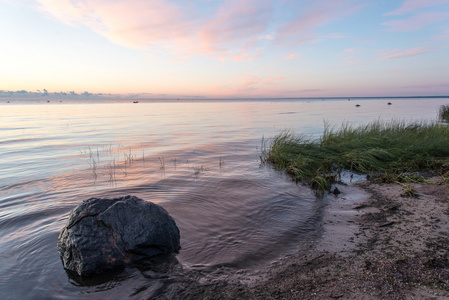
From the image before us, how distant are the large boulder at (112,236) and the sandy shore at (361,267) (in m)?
0.97

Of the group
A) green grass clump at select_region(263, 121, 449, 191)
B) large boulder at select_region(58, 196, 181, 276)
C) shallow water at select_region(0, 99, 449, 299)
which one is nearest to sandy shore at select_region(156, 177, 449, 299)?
shallow water at select_region(0, 99, 449, 299)

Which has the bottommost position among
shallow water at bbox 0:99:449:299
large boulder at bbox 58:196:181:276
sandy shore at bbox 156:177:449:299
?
shallow water at bbox 0:99:449:299

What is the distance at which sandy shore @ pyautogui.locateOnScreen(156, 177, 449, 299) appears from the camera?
369 cm

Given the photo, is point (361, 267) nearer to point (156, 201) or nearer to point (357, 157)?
point (156, 201)

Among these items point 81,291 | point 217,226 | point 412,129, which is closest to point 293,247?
point 217,226

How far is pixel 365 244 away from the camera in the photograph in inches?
200

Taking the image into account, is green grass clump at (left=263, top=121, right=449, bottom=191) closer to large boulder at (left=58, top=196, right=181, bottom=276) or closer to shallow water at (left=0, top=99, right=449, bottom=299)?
shallow water at (left=0, top=99, right=449, bottom=299)

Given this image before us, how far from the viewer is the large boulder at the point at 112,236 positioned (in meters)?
4.44

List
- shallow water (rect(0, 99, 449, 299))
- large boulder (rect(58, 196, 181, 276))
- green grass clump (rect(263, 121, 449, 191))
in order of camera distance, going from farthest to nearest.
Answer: green grass clump (rect(263, 121, 449, 191))
shallow water (rect(0, 99, 449, 299))
large boulder (rect(58, 196, 181, 276))

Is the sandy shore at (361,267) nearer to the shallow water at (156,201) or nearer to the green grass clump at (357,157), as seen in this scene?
the shallow water at (156,201)

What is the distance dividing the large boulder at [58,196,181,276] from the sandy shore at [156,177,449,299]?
97cm

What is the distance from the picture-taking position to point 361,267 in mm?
4258

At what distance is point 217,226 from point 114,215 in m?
2.52

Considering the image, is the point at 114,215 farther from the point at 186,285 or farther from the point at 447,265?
the point at 447,265
